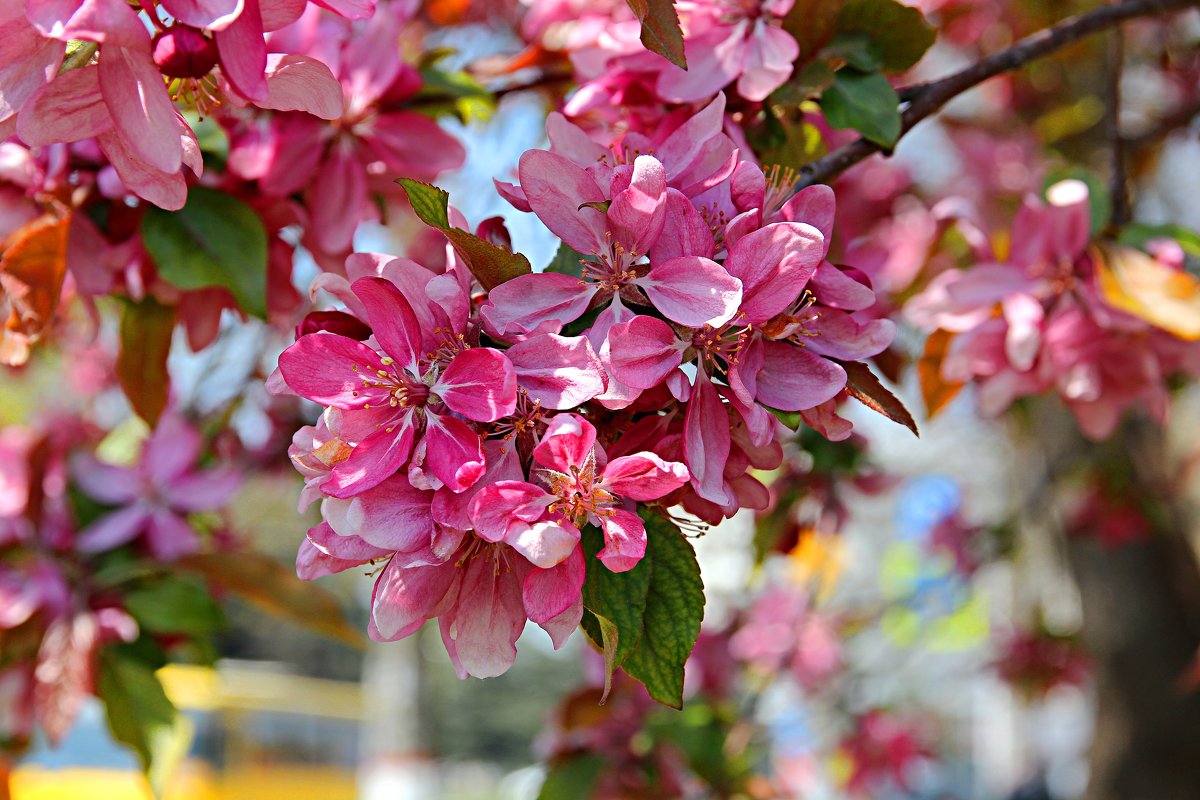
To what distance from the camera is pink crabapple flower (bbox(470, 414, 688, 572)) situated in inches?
22.3

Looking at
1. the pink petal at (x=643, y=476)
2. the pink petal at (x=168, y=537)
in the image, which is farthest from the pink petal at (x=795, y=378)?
the pink petal at (x=168, y=537)

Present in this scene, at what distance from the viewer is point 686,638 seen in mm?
658

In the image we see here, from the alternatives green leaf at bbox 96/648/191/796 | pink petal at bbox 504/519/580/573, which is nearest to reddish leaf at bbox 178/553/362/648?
green leaf at bbox 96/648/191/796

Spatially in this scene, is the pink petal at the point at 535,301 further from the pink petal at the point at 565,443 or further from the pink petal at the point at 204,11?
the pink petal at the point at 204,11

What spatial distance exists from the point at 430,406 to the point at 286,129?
491 mm

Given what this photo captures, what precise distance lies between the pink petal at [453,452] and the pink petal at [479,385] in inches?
0.4

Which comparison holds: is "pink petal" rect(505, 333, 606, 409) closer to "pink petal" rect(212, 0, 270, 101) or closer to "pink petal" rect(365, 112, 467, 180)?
"pink petal" rect(212, 0, 270, 101)

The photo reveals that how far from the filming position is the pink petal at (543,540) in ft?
1.84

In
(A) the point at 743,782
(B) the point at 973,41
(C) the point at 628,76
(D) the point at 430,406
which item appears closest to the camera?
(D) the point at 430,406

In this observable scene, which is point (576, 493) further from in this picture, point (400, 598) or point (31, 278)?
point (31, 278)

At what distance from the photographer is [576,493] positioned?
0.59 meters

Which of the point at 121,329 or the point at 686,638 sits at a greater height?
the point at 686,638

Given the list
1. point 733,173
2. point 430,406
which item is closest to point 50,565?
point 430,406

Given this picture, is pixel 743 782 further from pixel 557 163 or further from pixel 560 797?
pixel 557 163
